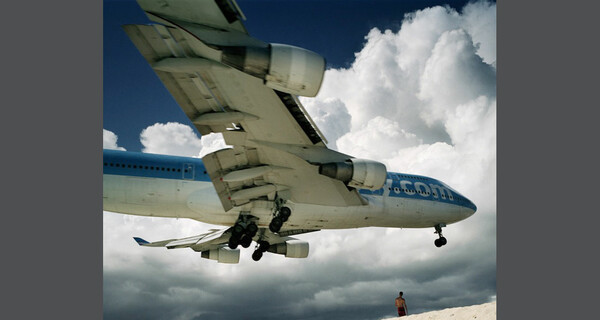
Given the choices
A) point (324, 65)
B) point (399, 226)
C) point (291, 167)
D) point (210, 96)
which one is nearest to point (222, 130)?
point (210, 96)

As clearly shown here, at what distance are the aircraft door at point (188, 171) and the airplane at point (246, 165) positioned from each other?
0.03 meters

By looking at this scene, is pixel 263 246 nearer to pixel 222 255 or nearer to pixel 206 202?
pixel 222 255

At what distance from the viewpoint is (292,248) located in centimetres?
2075

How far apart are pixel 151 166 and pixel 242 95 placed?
652 centimetres

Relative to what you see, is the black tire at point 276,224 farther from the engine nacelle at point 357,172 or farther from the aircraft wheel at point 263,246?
the aircraft wheel at point 263,246

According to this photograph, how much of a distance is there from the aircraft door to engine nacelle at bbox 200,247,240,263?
6361 millimetres

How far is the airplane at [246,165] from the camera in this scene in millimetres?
7836

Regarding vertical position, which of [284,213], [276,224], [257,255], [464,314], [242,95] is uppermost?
[242,95]

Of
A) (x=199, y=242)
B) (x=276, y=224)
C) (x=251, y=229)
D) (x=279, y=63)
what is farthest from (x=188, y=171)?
(x=279, y=63)

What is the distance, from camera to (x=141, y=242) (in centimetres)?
2128

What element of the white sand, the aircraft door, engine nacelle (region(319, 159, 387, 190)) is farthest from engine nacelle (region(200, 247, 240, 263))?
engine nacelle (region(319, 159, 387, 190))

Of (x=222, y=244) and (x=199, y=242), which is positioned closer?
(x=199, y=242)

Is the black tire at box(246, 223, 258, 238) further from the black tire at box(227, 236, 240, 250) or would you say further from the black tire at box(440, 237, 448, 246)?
the black tire at box(440, 237, 448, 246)

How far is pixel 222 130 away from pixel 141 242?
38.7ft
